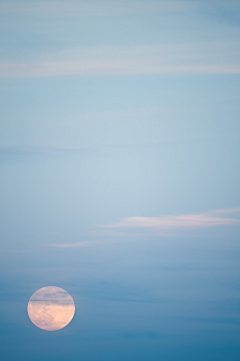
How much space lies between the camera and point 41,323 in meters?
50.2

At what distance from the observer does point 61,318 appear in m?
50.5

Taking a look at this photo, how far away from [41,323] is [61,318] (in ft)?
8.85
